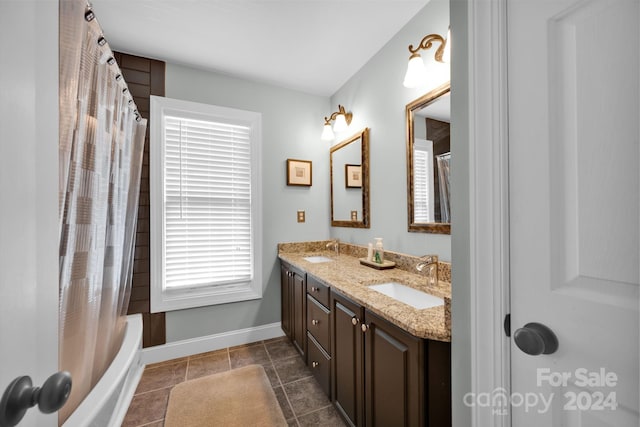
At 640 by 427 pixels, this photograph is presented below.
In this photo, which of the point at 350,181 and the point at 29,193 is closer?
the point at 29,193

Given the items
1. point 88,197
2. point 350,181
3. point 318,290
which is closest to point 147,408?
point 318,290

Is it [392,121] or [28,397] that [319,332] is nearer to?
[28,397]

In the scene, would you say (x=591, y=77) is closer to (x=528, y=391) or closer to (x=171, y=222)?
(x=528, y=391)

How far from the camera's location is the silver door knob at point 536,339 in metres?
0.59

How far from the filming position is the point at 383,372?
44.0 inches

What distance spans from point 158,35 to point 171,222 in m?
1.48

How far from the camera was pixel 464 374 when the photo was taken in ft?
2.51

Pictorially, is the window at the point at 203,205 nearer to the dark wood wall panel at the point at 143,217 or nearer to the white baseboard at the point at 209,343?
the dark wood wall panel at the point at 143,217

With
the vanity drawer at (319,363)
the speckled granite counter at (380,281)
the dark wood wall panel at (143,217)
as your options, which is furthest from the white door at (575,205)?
the dark wood wall panel at (143,217)

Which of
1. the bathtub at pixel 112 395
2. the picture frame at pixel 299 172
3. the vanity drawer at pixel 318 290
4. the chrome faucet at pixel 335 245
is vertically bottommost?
the bathtub at pixel 112 395

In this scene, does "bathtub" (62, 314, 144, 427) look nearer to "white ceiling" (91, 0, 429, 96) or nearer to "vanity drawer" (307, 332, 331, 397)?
"vanity drawer" (307, 332, 331, 397)

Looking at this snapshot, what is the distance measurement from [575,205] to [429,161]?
1126 mm

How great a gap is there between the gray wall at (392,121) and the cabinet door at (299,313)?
70 cm

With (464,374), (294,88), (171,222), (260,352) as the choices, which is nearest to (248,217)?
(171,222)
